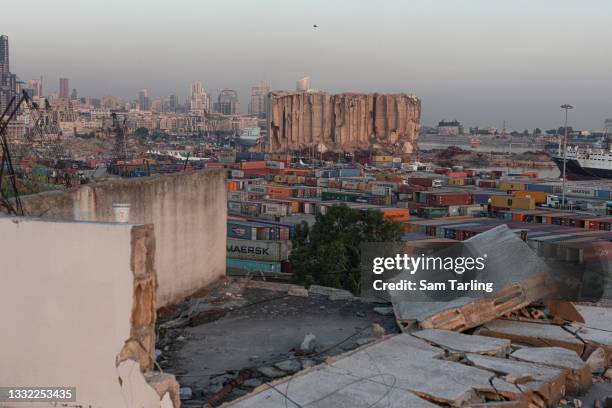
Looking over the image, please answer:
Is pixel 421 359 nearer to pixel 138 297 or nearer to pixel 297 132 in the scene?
pixel 138 297

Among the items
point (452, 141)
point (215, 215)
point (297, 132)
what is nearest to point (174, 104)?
point (452, 141)

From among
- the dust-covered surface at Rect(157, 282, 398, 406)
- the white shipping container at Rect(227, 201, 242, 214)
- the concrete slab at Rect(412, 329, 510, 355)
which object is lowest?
the white shipping container at Rect(227, 201, 242, 214)

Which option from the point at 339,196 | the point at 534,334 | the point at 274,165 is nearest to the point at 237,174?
the point at 274,165

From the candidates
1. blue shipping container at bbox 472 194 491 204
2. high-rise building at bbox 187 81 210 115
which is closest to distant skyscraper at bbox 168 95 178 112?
high-rise building at bbox 187 81 210 115

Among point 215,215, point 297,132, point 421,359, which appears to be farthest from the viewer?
point 297,132

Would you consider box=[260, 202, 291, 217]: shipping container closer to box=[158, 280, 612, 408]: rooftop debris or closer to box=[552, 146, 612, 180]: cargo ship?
box=[158, 280, 612, 408]: rooftop debris

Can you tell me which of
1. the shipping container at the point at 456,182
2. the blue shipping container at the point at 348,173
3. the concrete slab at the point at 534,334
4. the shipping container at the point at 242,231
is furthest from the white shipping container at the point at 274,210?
the blue shipping container at the point at 348,173
